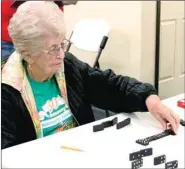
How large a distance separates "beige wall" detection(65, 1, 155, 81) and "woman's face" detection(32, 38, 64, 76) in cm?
161

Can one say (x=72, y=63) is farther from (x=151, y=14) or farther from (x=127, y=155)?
(x=151, y=14)

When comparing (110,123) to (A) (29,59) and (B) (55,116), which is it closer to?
(B) (55,116)

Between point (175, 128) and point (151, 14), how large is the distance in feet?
5.70

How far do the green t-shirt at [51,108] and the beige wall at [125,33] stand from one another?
1.58 meters

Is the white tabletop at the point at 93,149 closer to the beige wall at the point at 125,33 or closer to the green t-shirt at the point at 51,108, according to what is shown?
the green t-shirt at the point at 51,108

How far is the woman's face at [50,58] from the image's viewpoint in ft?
4.30

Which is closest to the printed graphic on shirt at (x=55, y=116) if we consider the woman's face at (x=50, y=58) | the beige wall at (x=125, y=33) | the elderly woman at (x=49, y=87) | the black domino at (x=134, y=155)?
the elderly woman at (x=49, y=87)

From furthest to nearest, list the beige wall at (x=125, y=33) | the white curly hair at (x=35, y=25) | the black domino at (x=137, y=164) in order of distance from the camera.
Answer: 1. the beige wall at (x=125, y=33)
2. the white curly hair at (x=35, y=25)
3. the black domino at (x=137, y=164)

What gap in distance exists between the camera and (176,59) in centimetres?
325

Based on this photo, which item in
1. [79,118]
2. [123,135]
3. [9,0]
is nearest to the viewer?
[123,135]

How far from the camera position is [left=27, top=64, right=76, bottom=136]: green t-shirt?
134 cm

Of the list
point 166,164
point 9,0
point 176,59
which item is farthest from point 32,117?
point 176,59

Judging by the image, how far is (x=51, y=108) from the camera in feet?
4.46

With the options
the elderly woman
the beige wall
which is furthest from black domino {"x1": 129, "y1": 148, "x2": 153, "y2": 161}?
the beige wall
